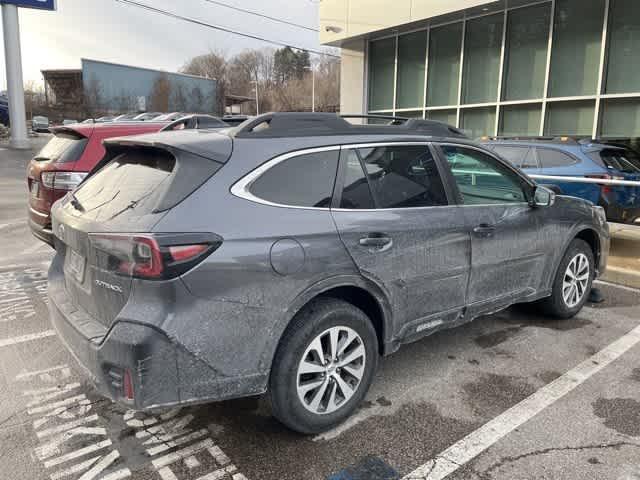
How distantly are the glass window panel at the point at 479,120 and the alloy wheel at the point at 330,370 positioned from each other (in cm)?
1120

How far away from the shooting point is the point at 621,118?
10.9 metres

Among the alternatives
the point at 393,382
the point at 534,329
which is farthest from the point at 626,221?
the point at 393,382

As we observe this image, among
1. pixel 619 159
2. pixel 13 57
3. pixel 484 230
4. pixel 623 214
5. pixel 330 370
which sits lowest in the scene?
pixel 330 370

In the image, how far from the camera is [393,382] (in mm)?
3539

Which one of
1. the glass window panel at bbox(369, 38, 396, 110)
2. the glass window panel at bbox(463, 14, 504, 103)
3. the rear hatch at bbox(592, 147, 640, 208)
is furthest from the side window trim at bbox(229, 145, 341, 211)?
the glass window panel at bbox(369, 38, 396, 110)

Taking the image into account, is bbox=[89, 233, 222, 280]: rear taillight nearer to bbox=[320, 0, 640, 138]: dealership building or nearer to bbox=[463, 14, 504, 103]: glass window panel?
bbox=[320, 0, 640, 138]: dealership building

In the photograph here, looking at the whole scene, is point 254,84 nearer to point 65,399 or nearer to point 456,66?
point 456,66

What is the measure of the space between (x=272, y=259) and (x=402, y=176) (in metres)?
1.23

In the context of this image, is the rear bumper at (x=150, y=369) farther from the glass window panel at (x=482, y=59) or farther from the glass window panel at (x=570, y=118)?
the glass window panel at (x=482, y=59)

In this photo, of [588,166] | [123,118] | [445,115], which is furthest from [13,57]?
[588,166]

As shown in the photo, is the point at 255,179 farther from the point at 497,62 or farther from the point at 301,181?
the point at 497,62

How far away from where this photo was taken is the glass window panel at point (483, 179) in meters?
3.77

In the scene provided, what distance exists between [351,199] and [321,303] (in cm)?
63

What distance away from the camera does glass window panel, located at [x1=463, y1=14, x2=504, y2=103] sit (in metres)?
12.8
